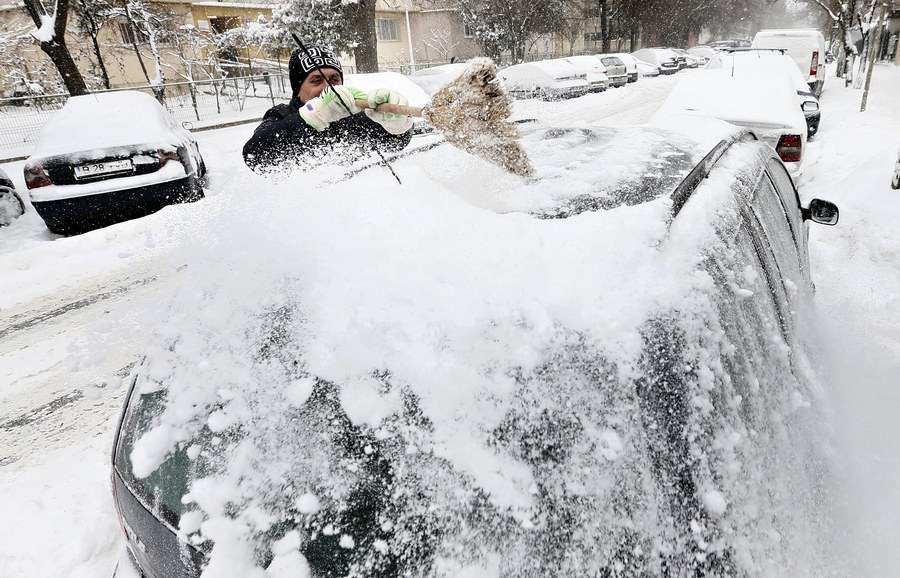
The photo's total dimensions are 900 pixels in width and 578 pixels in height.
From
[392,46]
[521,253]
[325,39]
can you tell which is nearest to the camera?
[521,253]

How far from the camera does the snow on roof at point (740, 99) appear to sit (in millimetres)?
5891

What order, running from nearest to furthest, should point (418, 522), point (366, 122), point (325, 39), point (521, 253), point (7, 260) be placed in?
point (418, 522)
point (521, 253)
point (366, 122)
point (7, 260)
point (325, 39)

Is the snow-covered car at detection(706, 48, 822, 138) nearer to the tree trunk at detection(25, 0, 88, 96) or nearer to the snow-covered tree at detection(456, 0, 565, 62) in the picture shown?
the tree trunk at detection(25, 0, 88, 96)

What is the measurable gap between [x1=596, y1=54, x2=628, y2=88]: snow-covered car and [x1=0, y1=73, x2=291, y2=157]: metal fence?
1445 cm

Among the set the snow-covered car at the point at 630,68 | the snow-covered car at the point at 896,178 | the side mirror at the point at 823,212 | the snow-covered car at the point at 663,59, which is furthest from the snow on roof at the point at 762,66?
the snow-covered car at the point at 663,59

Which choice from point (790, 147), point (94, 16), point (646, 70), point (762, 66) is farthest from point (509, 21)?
point (790, 147)

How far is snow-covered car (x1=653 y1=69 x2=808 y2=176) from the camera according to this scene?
5.62 m

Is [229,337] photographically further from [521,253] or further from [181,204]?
[181,204]

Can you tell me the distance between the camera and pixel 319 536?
0.95 m

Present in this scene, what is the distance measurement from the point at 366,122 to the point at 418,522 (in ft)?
8.03

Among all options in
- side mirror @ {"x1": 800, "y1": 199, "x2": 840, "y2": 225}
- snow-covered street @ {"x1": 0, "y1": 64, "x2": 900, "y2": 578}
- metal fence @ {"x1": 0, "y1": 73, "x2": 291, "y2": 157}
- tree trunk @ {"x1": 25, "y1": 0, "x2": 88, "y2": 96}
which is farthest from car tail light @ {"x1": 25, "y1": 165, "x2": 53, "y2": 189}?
metal fence @ {"x1": 0, "y1": 73, "x2": 291, "y2": 157}

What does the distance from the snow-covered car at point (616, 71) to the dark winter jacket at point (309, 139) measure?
77.4 feet

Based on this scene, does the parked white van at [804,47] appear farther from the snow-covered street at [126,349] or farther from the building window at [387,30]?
the building window at [387,30]

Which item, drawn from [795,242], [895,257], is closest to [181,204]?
[795,242]
